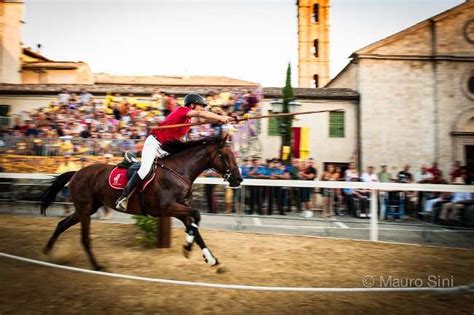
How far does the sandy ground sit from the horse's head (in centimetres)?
156

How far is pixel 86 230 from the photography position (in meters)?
6.06

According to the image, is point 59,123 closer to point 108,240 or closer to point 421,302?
point 108,240

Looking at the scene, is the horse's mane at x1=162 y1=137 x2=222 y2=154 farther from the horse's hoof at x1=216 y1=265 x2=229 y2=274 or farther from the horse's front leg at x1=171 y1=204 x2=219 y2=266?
the horse's hoof at x1=216 y1=265 x2=229 y2=274

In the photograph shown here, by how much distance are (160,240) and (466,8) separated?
2786 cm

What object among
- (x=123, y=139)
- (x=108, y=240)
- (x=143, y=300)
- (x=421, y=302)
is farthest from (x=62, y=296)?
(x=123, y=139)

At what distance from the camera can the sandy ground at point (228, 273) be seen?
413 centimetres

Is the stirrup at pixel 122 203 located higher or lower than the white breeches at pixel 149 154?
lower

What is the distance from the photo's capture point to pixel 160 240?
708 cm

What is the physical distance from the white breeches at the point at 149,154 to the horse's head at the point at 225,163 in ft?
3.15

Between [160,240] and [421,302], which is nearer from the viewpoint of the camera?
[421,302]

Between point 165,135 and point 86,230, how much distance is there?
7.33 ft

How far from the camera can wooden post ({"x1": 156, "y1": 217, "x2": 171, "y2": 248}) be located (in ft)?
23.1

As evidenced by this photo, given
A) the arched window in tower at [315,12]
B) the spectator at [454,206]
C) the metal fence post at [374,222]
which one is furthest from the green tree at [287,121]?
the arched window in tower at [315,12]

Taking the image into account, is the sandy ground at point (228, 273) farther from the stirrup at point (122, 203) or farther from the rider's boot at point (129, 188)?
the rider's boot at point (129, 188)
